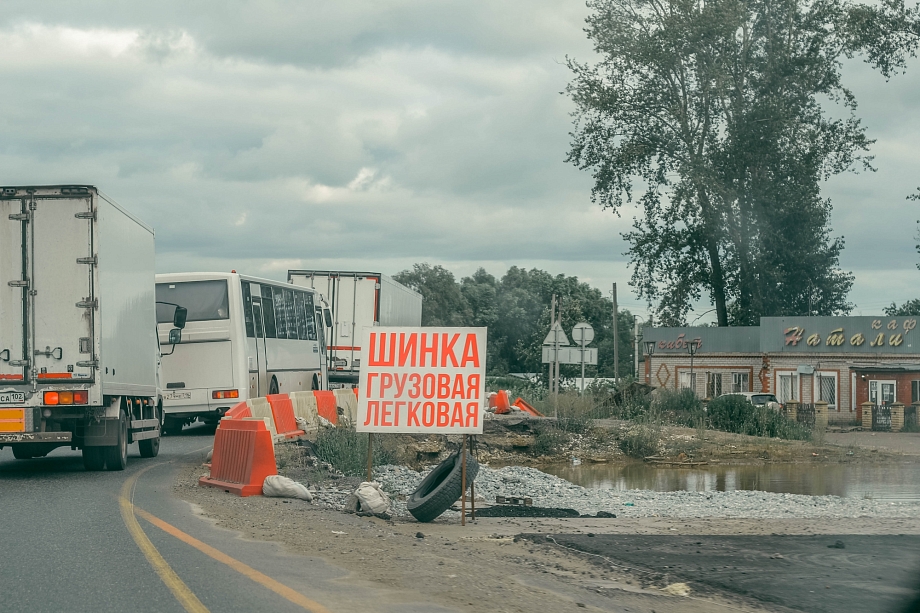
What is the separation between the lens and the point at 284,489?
38.9 ft

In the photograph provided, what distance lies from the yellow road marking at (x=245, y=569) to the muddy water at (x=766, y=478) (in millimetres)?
10010

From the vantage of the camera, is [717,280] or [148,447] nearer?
[148,447]

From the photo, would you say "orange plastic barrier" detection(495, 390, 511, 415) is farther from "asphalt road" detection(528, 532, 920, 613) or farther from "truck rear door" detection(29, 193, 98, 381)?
"asphalt road" detection(528, 532, 920, 613)

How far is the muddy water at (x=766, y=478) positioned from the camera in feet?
57.2

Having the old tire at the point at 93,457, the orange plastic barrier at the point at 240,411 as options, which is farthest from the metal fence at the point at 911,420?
the old tire at the point at 93,457

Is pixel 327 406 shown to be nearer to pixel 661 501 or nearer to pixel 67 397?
pixel 67 397

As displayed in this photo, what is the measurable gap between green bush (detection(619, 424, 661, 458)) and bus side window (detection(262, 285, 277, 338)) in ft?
30.3

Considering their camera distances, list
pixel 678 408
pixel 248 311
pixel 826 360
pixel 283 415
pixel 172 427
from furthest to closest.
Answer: pixel 826 360 → pixel 678 408 → pixel 172 427 → pixel 248 311 → pixel 283 415

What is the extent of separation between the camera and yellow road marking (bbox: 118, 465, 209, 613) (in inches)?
245

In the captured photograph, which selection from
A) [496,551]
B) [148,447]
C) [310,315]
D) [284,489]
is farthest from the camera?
[310,315]

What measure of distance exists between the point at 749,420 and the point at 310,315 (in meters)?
13.7

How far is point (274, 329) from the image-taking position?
25156 millimetres

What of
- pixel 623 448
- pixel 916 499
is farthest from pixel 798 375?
pixel 916 499

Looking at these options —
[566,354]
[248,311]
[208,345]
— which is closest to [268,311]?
[248,311]
